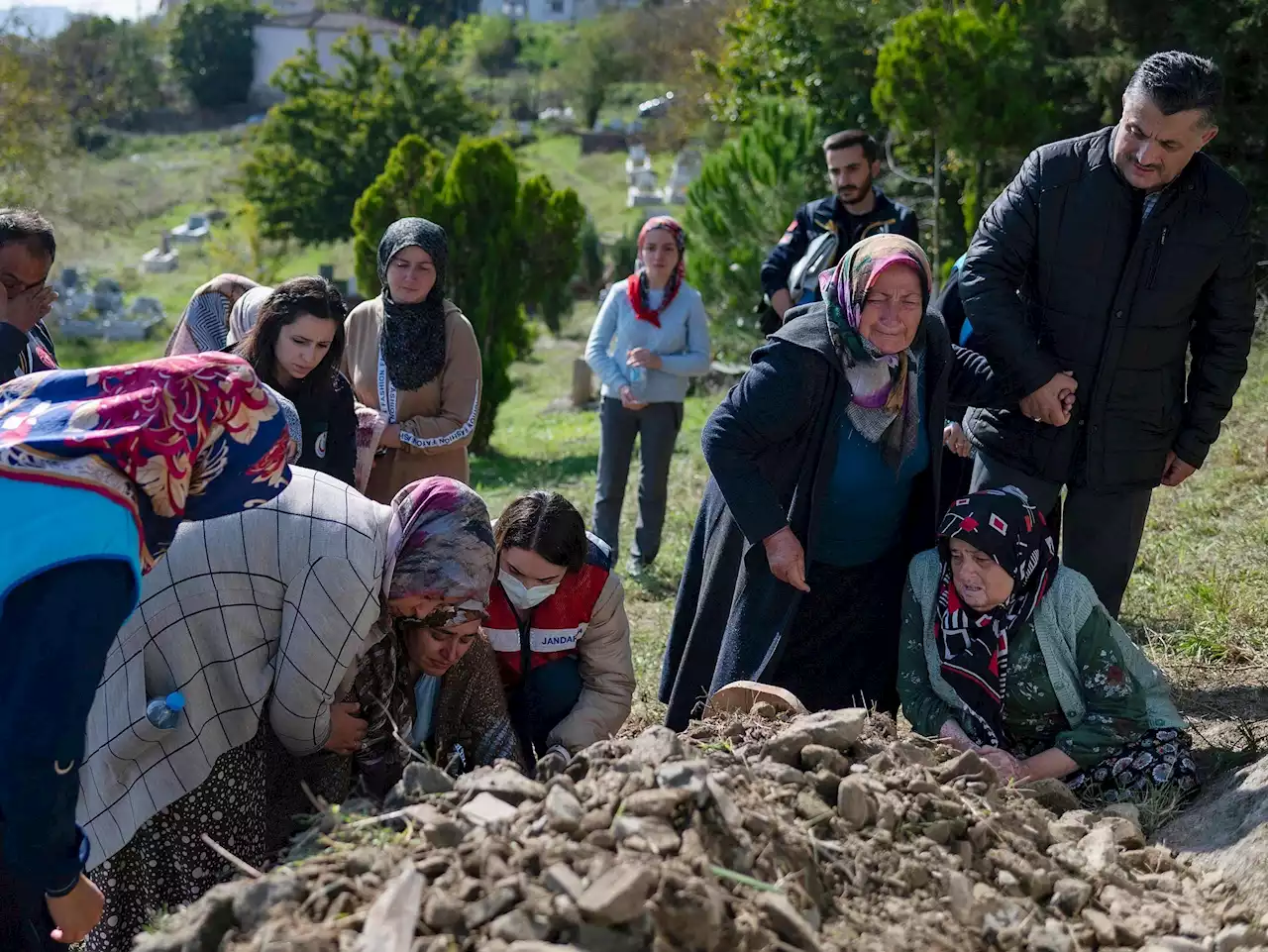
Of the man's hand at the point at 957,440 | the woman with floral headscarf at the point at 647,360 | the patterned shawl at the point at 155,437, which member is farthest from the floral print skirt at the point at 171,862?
the woman with floral headscarf at the point at 647,360

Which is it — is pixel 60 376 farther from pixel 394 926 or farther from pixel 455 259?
pixel 455 259

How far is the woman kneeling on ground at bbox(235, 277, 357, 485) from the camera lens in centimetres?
399

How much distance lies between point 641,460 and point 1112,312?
3134 mm

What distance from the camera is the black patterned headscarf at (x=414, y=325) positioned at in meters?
5.04

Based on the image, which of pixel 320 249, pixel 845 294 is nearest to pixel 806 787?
pixel 845 294

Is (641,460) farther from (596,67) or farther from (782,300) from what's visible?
(596,67)

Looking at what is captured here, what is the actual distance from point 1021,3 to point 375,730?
9900 millimetres

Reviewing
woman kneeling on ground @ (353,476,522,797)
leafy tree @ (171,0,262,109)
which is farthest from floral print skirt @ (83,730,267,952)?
leafy tree @ (171,0,262,109)

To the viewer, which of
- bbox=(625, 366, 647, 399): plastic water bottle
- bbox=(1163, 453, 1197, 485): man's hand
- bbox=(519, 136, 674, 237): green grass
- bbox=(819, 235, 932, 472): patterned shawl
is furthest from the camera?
bbox=(519, 136, 674, 237): green grass

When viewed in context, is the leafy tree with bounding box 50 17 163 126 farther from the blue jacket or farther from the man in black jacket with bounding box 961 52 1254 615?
the man in black jacket with bounding box 961 52 1254 615

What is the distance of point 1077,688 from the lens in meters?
3.26

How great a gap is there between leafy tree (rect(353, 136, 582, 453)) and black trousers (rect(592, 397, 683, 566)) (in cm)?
600

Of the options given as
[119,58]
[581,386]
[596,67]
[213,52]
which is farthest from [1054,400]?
[213,52]

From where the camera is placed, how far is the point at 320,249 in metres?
35.0
